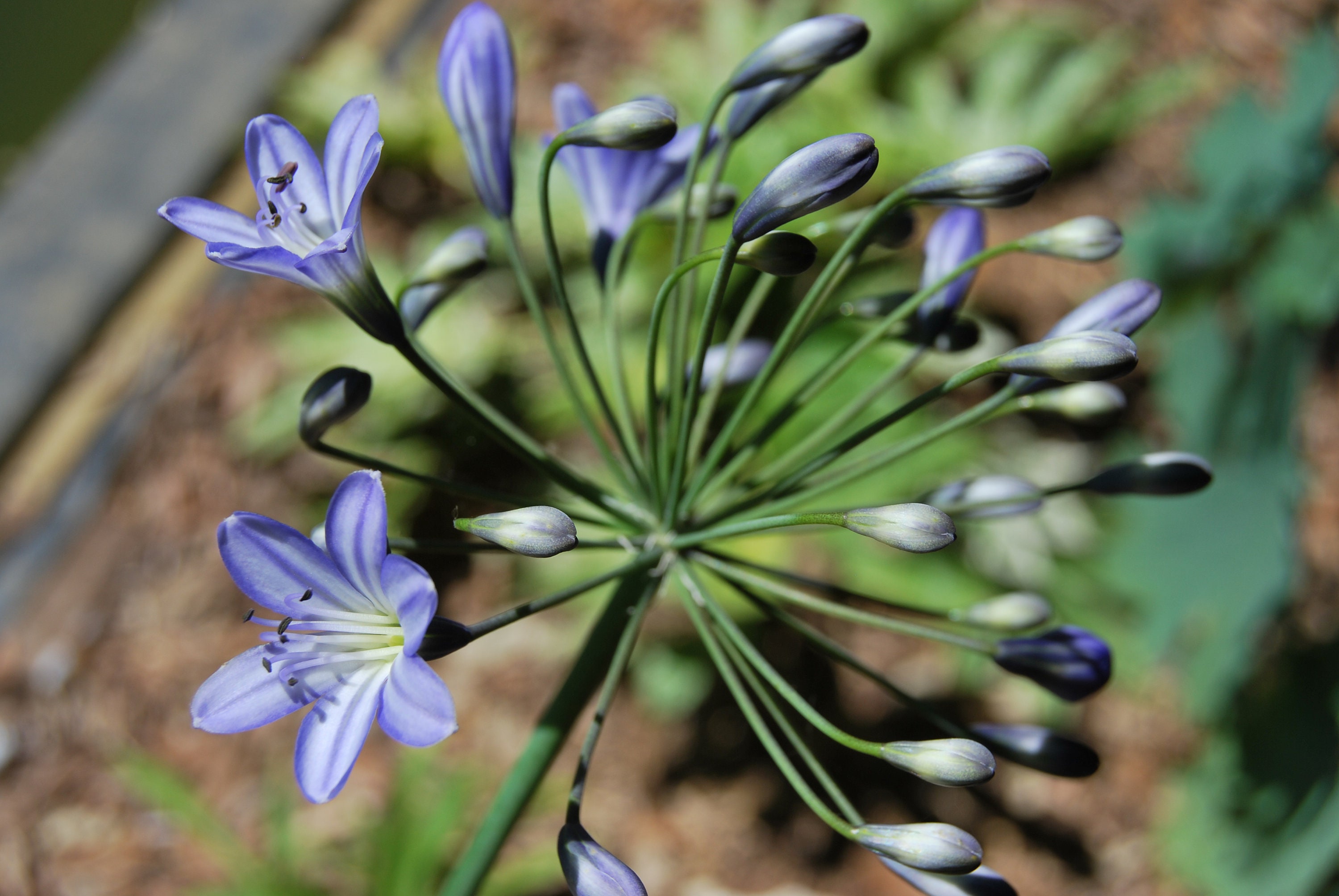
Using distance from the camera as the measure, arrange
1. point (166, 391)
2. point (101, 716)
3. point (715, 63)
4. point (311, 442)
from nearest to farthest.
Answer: point (311, 442), point (101, 716), point (715, 63), point (166, 391)

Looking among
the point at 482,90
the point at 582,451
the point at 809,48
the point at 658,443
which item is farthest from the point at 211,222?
the point at 582,451

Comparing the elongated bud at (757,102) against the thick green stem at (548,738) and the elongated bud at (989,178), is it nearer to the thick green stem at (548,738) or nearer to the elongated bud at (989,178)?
the elongated bud at (989,178)

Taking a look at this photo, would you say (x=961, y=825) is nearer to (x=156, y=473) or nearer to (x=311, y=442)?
(x=311, y=442)

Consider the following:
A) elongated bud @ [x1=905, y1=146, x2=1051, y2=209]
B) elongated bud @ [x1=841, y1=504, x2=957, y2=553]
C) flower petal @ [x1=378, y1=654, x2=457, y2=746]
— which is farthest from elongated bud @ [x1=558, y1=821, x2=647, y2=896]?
elongated bud @ [x1=905, y1=146, x2=1051, y2=209]

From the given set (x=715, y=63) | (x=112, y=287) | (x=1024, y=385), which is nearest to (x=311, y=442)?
(x=1024, y=385)

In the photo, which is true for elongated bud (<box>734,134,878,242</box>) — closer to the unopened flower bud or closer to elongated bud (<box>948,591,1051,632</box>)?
elongated bud (<box>948,591,1051,632</box>)

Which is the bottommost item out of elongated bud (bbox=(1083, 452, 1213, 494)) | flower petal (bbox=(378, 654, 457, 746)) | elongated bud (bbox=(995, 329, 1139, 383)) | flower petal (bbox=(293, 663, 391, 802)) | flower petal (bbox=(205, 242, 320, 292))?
flower petal (bbox=(293, 663, 391, 802))
